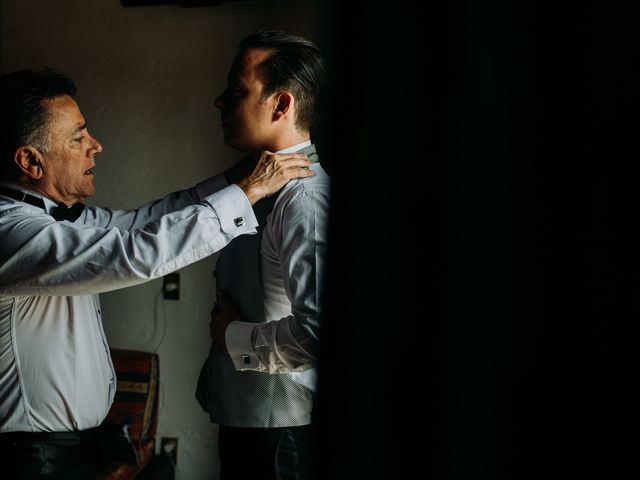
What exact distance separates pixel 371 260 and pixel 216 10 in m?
1.79

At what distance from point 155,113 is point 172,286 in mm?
651

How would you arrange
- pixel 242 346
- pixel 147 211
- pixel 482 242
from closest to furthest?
pixel 482 242 < pixel 242 346 < pixel 147 211

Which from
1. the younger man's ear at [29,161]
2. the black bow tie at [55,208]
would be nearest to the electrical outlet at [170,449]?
the black bow tie at [55,208]

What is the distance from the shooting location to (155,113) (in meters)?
1.94

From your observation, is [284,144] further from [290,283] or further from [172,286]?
[172,286]

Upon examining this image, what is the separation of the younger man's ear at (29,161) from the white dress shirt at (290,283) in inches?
19.8

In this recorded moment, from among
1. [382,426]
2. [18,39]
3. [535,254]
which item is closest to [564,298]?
[535,254]

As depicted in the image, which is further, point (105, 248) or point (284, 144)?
point (284, 144)

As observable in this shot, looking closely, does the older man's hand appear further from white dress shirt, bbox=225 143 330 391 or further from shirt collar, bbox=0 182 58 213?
shirt collar, bbox=0 182 58 213

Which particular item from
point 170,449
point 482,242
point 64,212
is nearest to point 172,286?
point 170,449

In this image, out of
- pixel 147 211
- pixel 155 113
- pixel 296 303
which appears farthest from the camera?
pixel 155 113

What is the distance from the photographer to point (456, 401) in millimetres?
305

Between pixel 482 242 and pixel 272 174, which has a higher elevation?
pixel 272 174

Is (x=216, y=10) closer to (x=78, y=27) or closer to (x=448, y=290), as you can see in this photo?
(x=78, y=27)
